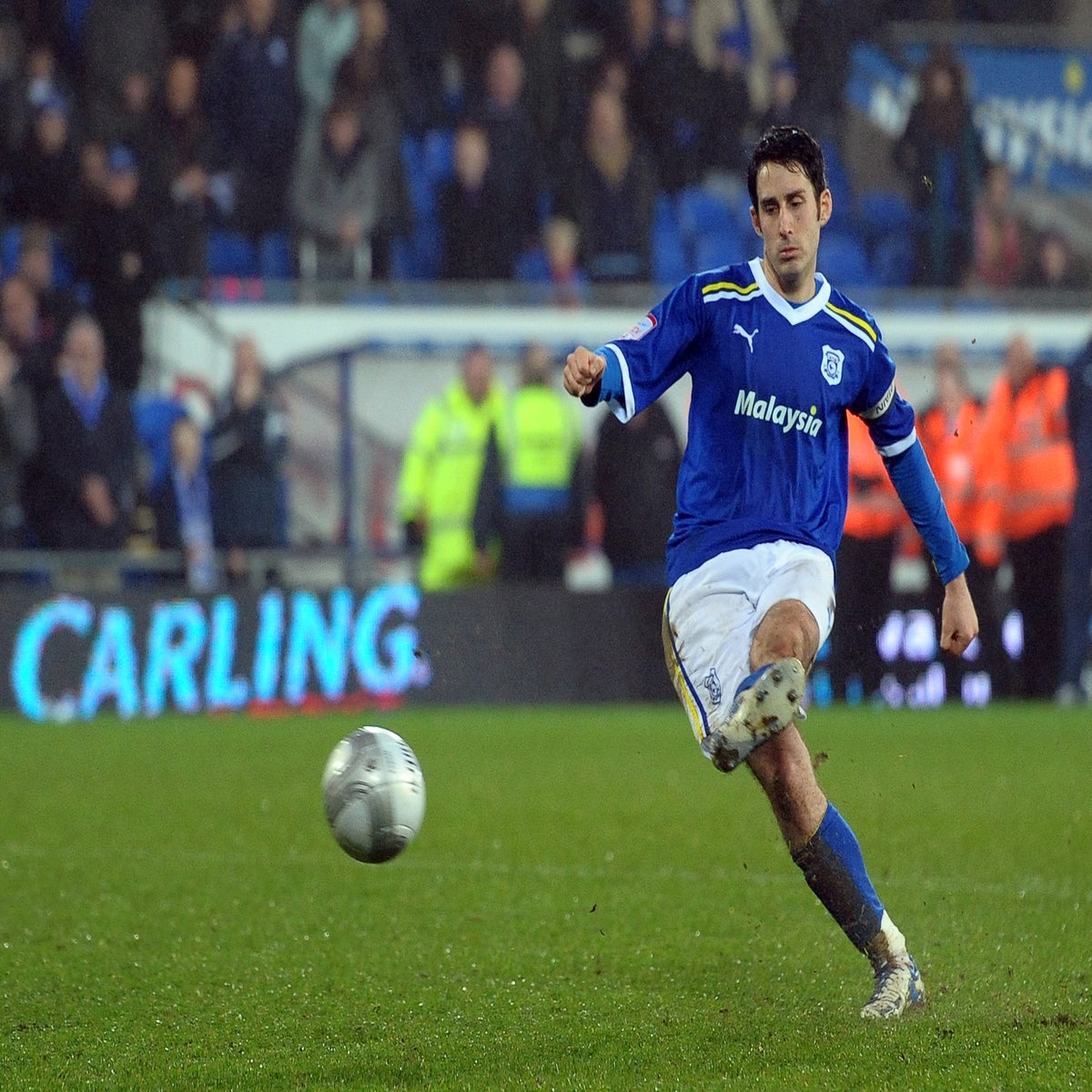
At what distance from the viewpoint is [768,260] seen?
15.0 feet

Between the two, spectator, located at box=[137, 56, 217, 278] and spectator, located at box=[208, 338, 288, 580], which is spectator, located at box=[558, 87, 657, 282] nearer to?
spectator, located at box=[137, 56, 217, 278]

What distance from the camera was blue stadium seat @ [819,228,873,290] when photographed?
16344mm

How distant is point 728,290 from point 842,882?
1403 millimetres

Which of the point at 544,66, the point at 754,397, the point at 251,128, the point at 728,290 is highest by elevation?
the point at 544,66

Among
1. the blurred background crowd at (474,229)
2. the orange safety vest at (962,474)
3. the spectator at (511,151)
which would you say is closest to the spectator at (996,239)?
the blurred background crowd at (474,229)


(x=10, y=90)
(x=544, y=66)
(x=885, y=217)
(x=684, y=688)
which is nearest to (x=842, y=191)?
(x=885, y=217)

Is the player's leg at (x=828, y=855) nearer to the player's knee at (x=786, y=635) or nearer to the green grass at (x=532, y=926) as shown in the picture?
the player's knee at (x=786, y=635)

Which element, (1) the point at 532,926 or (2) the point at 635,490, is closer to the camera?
(1) the point at 532,926

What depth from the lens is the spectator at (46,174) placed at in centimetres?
1419

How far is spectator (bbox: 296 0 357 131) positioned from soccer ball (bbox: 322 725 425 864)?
11469mm

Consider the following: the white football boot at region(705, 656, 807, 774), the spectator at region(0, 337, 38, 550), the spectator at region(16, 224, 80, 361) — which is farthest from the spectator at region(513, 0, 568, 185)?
the white football boot at region(705, 656, 807, 774)

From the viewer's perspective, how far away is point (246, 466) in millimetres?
13023

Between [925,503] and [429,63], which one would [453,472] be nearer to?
[429,63]

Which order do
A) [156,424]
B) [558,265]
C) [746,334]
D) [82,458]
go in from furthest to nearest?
[558,265]
[156,424]
[82,458]
[746,334]
